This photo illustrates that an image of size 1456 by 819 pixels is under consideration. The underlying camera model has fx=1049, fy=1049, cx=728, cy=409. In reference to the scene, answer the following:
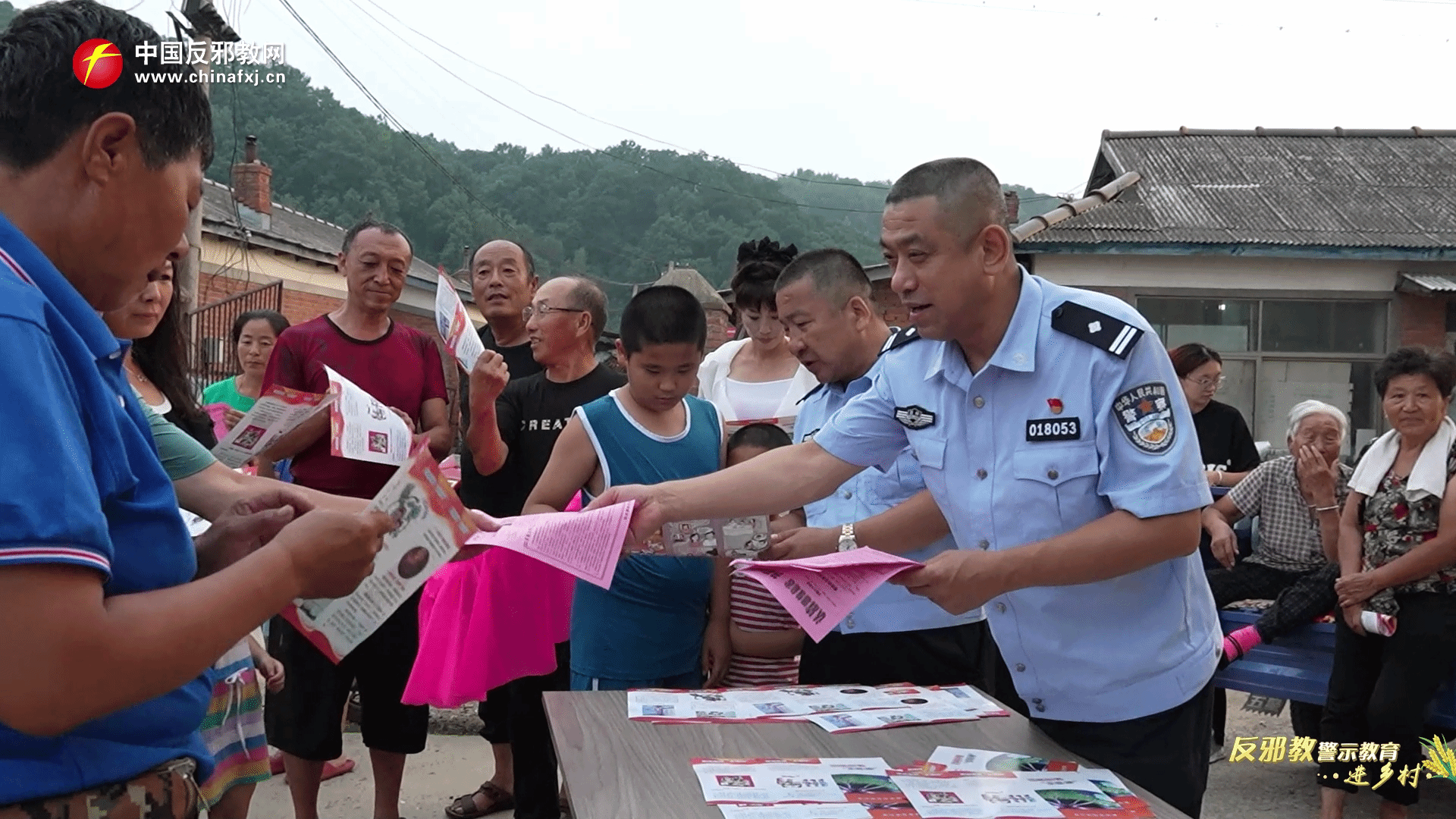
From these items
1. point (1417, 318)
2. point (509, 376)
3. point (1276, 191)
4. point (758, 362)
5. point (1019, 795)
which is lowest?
point (1019, 795)

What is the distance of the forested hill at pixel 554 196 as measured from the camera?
21828 mm

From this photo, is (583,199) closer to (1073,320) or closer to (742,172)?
(742,172)

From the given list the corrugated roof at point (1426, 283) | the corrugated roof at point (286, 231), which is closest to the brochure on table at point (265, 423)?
the corrugated roof at point (286, 231)

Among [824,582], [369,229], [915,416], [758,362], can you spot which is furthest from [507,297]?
[824,582]

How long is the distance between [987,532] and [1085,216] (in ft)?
33.2

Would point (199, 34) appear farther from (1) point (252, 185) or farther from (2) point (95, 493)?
(1) point (252, 185)

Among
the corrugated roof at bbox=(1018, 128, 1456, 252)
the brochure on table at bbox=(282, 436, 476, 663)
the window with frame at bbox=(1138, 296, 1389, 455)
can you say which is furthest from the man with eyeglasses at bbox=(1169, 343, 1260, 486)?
Result: the window with frame at bbox=(1138, 296, 1389, 455)

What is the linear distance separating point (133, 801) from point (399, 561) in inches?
17.3

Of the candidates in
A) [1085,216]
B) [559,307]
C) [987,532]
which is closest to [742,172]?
[1085,216]

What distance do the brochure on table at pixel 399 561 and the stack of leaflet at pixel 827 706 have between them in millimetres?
796

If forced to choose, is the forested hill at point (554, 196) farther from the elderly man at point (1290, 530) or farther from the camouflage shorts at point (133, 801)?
the camouflage shorts at point (133, 801)

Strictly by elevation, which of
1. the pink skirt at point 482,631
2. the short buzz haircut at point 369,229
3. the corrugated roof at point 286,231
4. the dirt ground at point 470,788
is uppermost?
the corrugated roof at point 286,231

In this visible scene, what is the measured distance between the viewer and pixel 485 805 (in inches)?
157

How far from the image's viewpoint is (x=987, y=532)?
2031mm
